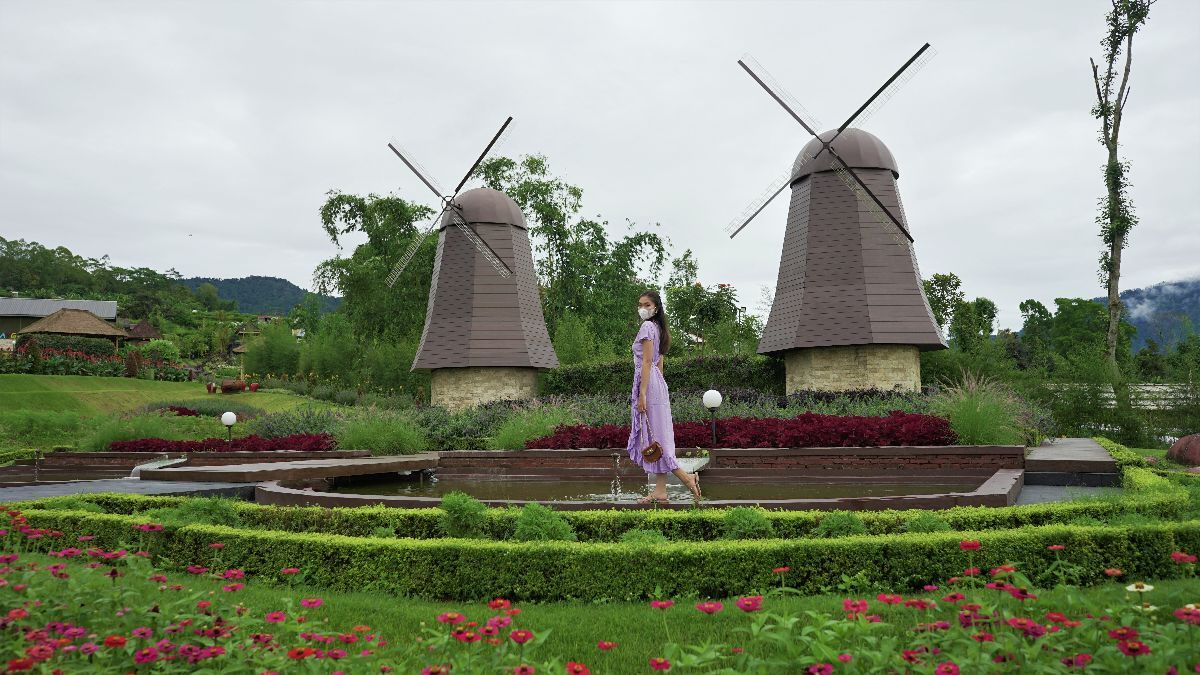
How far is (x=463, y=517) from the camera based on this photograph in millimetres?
5168

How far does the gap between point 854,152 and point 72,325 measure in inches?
1378

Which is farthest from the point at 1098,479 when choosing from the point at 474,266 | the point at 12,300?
the point at 12,300

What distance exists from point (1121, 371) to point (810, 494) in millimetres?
12242

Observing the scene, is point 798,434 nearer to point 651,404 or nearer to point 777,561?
point 651,404

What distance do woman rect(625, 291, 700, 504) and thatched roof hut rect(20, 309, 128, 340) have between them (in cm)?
3688

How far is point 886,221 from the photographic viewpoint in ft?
52.0

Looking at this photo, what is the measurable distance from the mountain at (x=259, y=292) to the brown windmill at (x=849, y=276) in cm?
9098

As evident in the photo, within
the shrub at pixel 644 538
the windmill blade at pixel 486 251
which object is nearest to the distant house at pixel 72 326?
the windmill blade at pixel 486 251

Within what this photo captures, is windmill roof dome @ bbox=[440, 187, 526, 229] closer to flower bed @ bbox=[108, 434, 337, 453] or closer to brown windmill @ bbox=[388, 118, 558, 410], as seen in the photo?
brown windmill @ bbox=[388, 118, 558, 410]

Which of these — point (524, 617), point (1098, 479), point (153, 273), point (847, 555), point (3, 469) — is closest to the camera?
point (524, 617)

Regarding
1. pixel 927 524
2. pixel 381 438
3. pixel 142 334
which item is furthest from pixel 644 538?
pixel 142 334

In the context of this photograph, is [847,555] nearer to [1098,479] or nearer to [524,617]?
[524,617]

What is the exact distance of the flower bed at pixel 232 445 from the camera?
11.9 metres

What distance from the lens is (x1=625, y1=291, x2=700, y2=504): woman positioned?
21.5 feet
